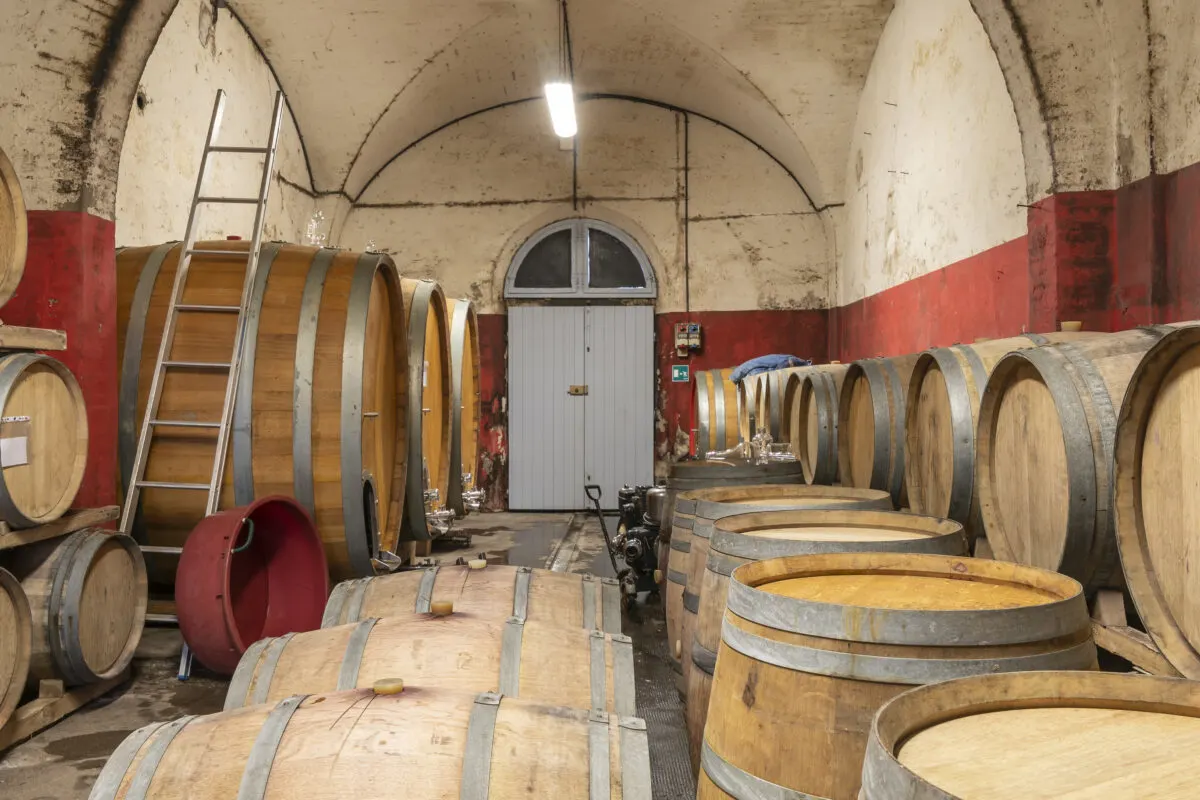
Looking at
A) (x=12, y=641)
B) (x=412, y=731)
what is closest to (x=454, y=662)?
(x=412, y=731)

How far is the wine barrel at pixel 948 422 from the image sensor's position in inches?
119

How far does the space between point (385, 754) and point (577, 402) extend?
9.23 metres

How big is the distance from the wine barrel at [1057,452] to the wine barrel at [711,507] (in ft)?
1.11

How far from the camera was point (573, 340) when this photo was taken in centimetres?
1074

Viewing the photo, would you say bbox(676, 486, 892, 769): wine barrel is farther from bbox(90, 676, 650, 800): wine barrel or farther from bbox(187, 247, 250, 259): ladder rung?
bbox(187, 247, 250, 259): ladder rung

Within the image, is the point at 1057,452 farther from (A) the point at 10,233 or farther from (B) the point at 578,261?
(B) the point at 578,261

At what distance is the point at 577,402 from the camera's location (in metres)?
10.7

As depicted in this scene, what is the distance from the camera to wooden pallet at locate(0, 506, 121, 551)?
10.8 feet

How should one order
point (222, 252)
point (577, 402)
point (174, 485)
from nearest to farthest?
point (174, 485), point (222, 252), point (577, 402)

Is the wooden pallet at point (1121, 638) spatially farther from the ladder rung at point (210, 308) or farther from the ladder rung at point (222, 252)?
the ladder rung at point (222, 252)

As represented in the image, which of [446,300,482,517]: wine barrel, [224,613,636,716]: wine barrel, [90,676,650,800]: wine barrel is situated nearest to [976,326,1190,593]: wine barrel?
[224,613,636,716]: wine barrel

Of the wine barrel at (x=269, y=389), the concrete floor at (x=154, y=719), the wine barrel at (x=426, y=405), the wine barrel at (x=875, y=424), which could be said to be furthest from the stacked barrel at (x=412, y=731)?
the wine barrel at (x=426, y=405)

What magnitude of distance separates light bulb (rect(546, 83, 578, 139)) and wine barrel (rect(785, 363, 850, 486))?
351 centimetres

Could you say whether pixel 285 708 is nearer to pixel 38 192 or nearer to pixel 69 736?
pixel 69 736
